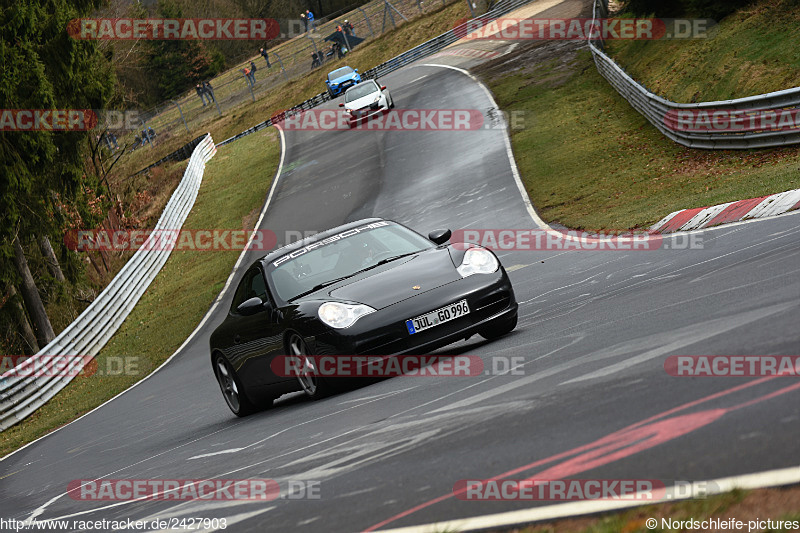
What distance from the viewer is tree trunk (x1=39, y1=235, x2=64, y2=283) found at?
1412 inches

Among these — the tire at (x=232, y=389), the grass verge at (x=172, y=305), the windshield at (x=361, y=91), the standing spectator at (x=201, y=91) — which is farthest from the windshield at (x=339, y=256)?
the standing spectator at (x=201, y=91)

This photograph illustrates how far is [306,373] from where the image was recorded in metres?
9.23

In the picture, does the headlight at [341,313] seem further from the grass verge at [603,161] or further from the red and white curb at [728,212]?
the grass verge at [603,161]

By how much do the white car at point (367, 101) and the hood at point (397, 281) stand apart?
33693 mm

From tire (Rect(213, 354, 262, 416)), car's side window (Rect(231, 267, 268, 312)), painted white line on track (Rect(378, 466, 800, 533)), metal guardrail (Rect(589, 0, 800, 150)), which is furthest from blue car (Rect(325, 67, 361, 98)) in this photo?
painted white line on track (Rect(378, 466, 800, 533))

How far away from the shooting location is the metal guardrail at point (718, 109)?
19922 mm

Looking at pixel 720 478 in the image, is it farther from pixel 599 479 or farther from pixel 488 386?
pixel 488 386

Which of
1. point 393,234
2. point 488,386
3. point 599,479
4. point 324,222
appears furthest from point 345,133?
point 599,479

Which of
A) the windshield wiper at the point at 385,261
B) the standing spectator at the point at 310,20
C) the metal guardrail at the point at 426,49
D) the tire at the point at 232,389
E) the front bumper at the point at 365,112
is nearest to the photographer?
the windshield wiper at the point at 385,261

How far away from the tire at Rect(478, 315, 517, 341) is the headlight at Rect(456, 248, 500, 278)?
56 centimetres

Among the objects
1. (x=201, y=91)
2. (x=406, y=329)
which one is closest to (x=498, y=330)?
(x=406, y=329)

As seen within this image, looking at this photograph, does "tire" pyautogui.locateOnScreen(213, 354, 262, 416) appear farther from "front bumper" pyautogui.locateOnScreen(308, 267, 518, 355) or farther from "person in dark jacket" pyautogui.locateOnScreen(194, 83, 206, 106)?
"person in dark jacket" pyautogui.locateOnScreen(194, 83, 206, 106)

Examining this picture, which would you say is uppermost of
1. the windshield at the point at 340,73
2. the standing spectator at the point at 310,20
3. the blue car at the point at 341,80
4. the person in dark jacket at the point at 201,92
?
the standing spectator at the point at 310,20

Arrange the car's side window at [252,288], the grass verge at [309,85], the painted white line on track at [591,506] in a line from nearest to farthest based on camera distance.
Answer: the painted white line on track at [591,506] < the car's side window at [252,288] < the grass verge at [309,85]
